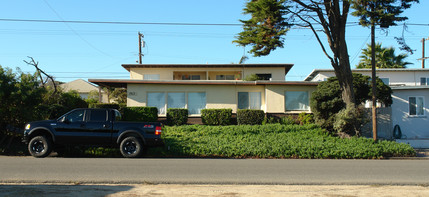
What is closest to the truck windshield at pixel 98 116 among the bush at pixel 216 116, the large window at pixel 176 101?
the bush at pixel 216 116

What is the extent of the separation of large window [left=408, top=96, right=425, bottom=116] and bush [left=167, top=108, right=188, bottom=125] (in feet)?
45.9

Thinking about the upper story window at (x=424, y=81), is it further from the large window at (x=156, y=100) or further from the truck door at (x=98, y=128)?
the truck door at (x=98, y=128)

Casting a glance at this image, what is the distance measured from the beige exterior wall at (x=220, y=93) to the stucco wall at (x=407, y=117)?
5125 mm

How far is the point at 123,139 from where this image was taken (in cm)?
1244

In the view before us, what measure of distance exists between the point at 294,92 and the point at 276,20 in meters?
7.25

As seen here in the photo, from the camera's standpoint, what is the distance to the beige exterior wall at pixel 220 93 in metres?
22.1

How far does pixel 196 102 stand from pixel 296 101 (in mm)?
6520

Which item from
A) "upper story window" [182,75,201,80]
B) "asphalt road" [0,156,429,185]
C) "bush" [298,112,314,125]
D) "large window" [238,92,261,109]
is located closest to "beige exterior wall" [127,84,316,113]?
"large window" [238,92,261,109]

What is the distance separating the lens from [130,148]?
1248cm

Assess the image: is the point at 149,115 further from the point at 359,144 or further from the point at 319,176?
the point at 319,176

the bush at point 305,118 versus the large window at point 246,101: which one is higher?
the large window at point 246,101

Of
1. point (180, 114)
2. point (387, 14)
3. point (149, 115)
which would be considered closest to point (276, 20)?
point (387, 14)

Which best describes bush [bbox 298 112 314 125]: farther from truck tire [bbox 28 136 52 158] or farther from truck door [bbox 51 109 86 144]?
truck tire [bbox 28 136 52 158]

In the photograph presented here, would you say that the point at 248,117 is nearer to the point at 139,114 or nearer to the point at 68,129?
the point at 139,114
